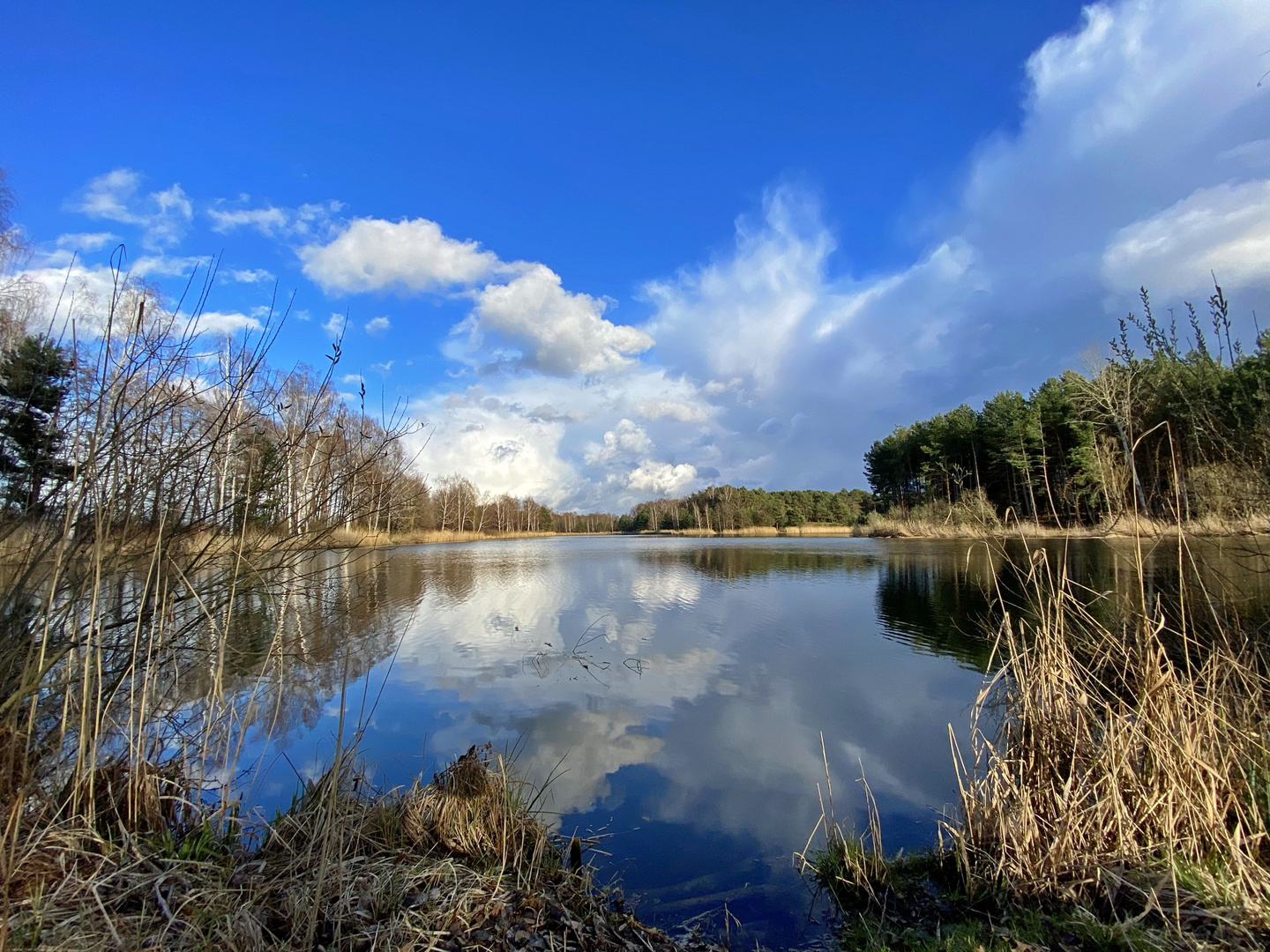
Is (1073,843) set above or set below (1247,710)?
below

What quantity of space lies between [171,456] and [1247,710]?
305 inches

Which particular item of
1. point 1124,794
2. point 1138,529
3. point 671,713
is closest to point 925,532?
point 671,713

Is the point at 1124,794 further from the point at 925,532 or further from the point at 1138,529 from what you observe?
the point at 925,532

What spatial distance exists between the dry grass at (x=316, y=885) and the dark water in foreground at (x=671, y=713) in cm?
76

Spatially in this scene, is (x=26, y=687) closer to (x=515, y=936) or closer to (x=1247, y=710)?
(x=515, y=936)

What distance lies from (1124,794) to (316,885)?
5.11m

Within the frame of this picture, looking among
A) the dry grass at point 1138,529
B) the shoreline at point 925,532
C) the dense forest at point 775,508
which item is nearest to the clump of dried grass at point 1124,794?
the dry grass at point 1138,529

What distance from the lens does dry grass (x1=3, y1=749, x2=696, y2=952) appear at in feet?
8.16

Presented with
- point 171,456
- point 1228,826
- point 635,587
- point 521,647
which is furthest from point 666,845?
point 635,587

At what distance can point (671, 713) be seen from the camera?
841cm

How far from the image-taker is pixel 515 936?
3035mm

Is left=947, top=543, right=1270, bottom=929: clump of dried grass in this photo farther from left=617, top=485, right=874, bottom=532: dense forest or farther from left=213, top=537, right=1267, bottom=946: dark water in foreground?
left=617, top=485, right=874, bottom=532: dense forest

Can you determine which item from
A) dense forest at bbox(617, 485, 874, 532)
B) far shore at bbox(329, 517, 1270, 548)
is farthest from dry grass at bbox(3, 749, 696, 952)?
dense forest at bbox(617, 485, 874, 532)

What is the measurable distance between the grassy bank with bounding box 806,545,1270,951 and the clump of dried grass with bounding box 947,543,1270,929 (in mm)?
10
